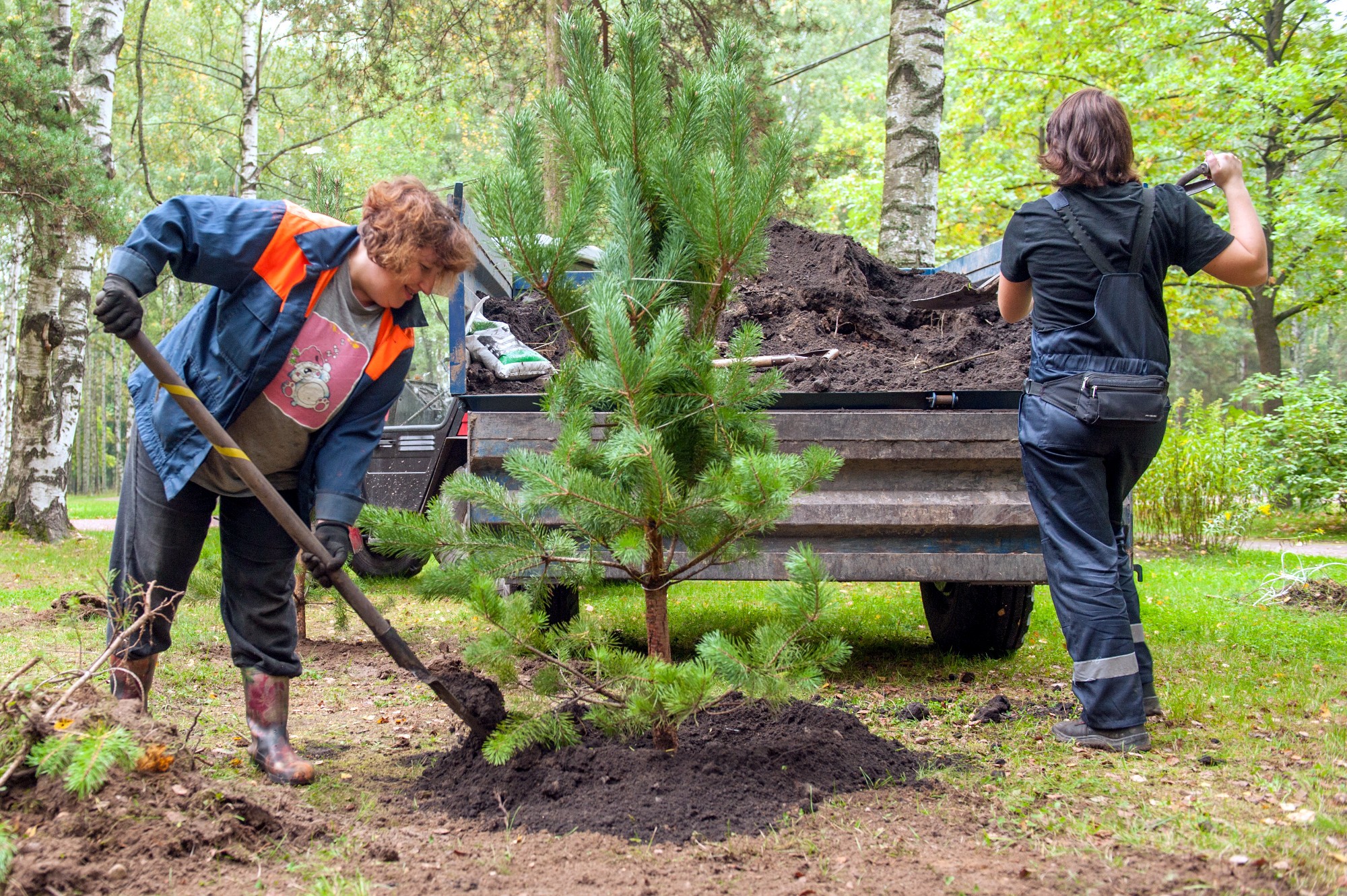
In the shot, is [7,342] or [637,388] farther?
[7,342]

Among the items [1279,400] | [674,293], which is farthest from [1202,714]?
[1279,400]

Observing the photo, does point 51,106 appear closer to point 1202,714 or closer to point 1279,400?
point 1202,714

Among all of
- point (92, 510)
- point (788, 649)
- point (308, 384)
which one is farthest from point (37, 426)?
point (92, 510)

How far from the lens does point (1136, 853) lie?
7.07 ft

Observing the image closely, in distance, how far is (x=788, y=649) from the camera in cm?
247

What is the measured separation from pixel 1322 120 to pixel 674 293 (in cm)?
1584

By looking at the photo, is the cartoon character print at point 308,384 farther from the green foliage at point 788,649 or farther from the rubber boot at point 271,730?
the green foliage at point 788,649

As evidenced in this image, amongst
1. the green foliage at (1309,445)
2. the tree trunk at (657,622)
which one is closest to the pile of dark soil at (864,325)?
the tree trunk at (657,622)

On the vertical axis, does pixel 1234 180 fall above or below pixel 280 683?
above

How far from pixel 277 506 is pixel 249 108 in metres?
14.8

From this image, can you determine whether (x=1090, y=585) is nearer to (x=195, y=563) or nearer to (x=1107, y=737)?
(x=1107, y=737)

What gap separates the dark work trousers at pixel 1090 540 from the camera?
303cm

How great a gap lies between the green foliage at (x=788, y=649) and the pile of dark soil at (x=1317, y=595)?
529 cm

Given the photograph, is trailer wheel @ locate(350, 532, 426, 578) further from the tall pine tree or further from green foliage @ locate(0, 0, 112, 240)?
the tall pine tree
